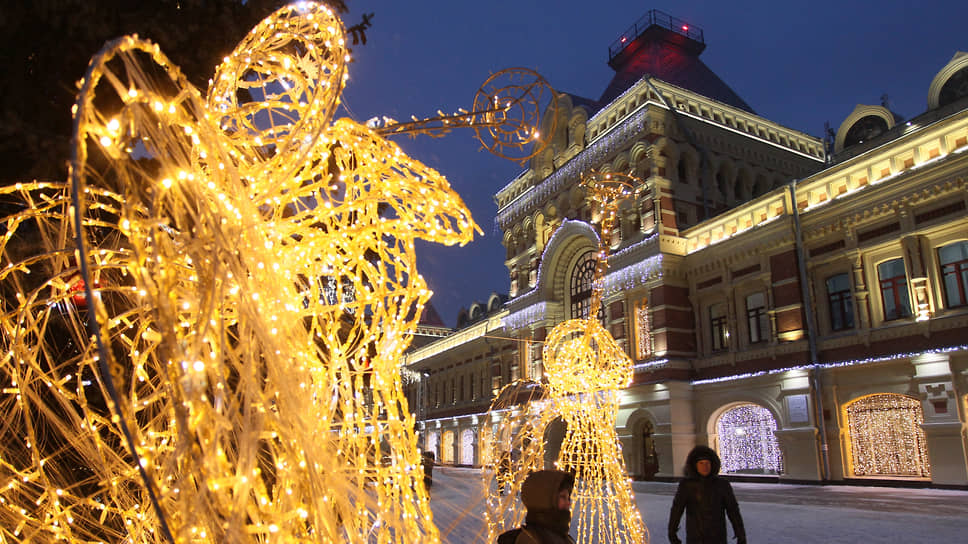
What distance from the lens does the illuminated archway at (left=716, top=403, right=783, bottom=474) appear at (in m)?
17.9

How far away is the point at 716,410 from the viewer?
1922 cm

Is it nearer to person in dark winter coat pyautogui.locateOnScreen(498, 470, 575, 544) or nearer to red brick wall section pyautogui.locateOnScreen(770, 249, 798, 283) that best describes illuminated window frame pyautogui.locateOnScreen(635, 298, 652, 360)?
red brick wall section pyautogui.locateOnScreen(770, 249, 798, 283)

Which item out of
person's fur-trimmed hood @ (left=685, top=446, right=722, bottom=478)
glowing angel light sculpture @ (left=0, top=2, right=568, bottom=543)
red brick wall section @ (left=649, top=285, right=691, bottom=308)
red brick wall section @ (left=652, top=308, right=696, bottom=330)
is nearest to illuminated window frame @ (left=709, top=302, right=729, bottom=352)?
red brick wall section @ (left=652, top=308, right=696, bottom=330)

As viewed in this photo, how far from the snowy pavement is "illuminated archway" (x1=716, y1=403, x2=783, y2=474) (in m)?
2.25

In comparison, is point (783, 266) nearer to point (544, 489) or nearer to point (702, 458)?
Answer: point (702, 458)

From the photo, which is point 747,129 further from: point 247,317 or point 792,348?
point 247,317

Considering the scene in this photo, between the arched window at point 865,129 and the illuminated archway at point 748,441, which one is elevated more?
the arched window at point 865,129

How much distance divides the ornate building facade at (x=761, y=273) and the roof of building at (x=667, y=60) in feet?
0.30

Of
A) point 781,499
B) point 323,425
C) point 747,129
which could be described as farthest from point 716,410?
point 323,425

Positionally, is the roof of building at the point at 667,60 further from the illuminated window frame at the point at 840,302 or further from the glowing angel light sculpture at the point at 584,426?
the glowing angel light sculpture at the point at 584,426

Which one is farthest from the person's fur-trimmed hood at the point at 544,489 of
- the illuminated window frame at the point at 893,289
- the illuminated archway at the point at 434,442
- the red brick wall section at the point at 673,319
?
the illuminated archway at the point at 434,442

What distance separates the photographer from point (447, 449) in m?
36.6

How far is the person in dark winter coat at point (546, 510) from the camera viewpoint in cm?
263

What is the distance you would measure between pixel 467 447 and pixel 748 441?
18.8 metres
